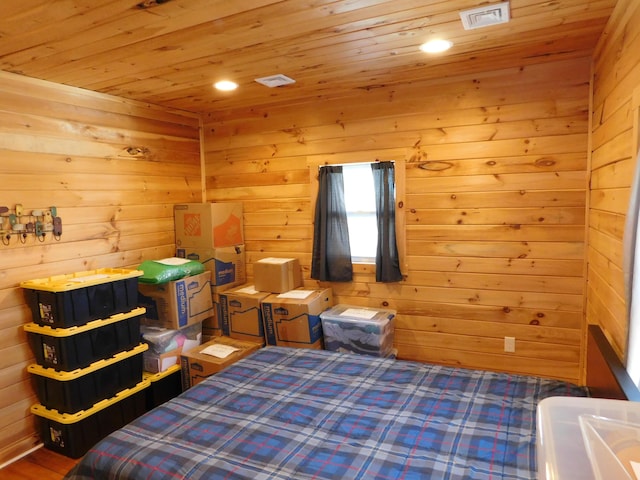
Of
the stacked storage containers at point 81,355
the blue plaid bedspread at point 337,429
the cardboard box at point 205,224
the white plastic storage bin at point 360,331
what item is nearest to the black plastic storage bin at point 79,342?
the stacked storage containers at point 81,355

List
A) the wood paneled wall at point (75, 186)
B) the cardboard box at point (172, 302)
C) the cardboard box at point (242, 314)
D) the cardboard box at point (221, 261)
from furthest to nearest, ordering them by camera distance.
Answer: the cardboard box at point (221, 261) → the cardboard box at point (242, 314) → the cardboard box at point (172, 302) → the wood paneled wall at point (75, 186)

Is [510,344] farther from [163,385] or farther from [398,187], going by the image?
[163,385]

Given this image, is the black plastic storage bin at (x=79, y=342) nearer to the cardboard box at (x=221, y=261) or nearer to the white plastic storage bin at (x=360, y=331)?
the cardboard box at (x=221, y=261)

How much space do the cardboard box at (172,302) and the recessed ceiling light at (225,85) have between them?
4.78ft

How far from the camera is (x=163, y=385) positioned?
10.4 ft

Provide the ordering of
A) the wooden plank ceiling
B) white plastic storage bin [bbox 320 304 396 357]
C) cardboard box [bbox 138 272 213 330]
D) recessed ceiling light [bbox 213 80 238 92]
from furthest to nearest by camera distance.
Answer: cardboard box [bbox 138 272 213 330]
white plastic storage bin [bbox 320 304 396 357]
recessed ceiling light [bbox 213 80 238 92]
the wooden plank ceiling

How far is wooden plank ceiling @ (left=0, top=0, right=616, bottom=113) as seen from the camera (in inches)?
73.7

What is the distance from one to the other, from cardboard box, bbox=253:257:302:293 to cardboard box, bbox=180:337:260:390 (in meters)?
0.50

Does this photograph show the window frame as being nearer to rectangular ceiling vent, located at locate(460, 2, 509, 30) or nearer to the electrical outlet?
the electrical outlet

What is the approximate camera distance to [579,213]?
2.84 metres

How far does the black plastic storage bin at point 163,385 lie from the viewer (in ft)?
10.2

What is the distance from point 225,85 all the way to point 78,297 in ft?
5.62

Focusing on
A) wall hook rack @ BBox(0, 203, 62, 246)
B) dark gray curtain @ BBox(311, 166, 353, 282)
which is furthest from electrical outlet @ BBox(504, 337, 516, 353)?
wall hook rack @ BBox(0, 203, 62, 246)

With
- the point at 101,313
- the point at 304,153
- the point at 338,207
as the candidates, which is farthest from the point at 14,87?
the point at 338,207
